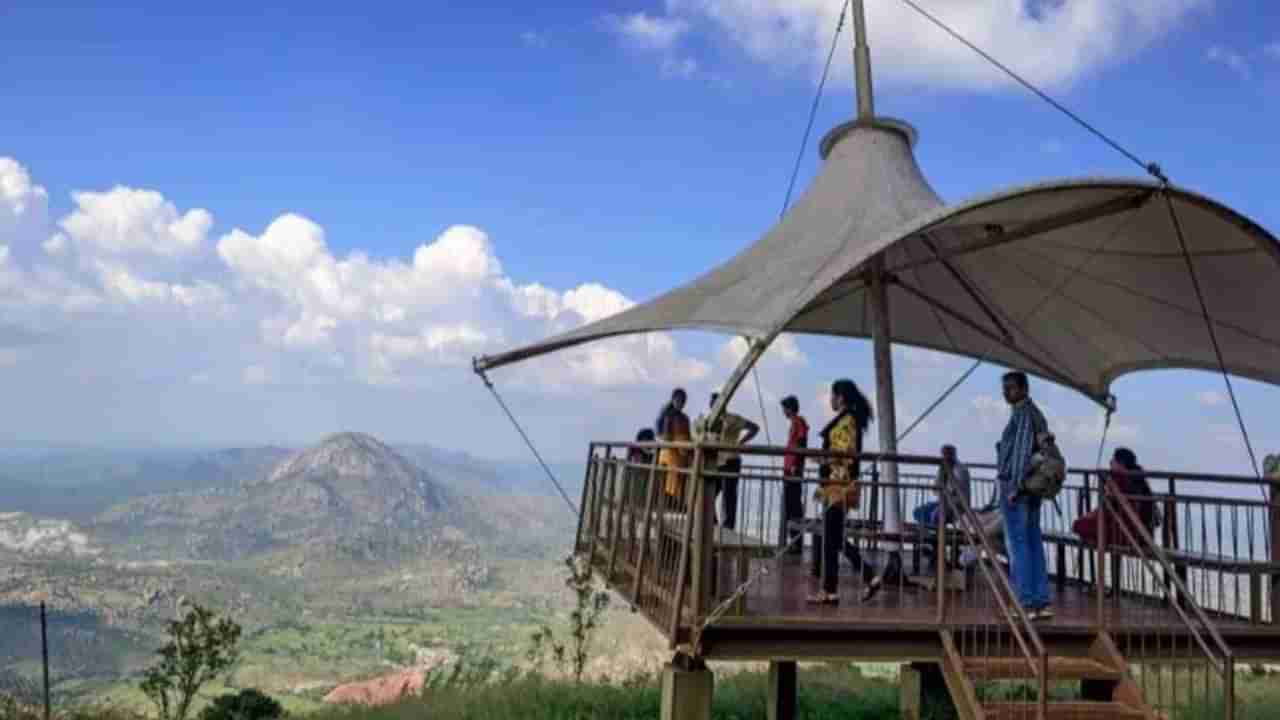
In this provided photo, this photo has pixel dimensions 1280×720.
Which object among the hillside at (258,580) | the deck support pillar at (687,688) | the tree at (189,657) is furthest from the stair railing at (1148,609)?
the hillside at (258,580)

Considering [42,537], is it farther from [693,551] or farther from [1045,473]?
[1045,473]

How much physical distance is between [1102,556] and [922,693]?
421 centimetres

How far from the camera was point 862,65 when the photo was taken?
11.3 metres

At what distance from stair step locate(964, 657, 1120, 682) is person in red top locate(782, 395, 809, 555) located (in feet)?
4.68

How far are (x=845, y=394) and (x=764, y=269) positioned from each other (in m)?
1.50

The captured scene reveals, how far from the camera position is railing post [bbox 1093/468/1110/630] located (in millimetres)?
6996

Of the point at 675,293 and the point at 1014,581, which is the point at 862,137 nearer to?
the point at 675,293

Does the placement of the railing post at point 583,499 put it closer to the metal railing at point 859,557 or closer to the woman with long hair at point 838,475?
the metal railing at point 859,557

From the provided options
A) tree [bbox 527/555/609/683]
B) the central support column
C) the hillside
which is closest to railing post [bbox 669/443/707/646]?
the central support column

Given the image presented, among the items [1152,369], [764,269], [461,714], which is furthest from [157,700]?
[1152,369]

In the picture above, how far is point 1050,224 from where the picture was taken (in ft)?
27.2

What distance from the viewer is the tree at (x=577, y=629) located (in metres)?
15.9

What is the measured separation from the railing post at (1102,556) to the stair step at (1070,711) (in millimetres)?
738

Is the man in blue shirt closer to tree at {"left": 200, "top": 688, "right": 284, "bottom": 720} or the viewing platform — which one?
the viewing platform
